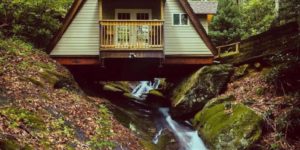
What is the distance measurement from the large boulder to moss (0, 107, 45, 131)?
9870 millimetres

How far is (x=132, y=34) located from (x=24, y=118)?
11.2 meters

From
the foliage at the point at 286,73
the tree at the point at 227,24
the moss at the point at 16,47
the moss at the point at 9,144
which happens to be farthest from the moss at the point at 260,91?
the tree at the point at 227,24

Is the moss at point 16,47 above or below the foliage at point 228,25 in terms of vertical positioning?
below

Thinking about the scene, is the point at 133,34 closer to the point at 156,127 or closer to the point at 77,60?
the point at 77,60

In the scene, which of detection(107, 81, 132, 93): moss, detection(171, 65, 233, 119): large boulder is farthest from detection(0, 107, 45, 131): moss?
detection(107, 81, 132, 93): moss

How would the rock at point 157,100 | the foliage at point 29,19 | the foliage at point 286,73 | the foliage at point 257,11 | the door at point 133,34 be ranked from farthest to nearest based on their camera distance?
1. the foliage at point 257,11
2. the rock at point 157,100
3. the foliage at point 29,19
4. the door at point 133,34
5. the foliage at point 286,73

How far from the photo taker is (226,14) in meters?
32.7

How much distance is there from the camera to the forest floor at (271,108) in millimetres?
13664

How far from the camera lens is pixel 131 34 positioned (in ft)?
72.9

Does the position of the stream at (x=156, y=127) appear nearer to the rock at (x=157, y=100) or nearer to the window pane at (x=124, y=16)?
the rock at (x=157, y=100)

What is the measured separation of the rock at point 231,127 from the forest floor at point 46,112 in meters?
3.15

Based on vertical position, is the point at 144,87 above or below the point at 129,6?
below

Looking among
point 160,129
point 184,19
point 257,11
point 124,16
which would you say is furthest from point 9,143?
point 257,11

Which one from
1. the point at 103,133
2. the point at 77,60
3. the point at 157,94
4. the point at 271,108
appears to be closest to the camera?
the point at 103,133
